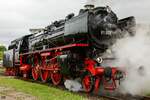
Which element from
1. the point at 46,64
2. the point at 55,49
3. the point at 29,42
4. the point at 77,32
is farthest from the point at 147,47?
the point at 29,42

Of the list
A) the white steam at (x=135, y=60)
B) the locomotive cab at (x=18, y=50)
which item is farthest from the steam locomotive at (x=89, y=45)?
the locomotive cab at (x=18, y=50)

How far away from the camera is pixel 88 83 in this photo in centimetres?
1388

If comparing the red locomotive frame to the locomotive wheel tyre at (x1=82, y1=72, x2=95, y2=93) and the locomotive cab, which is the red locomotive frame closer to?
the locomotive wheel tyre at (x1=82, y1=72, x2=95, y2=93)

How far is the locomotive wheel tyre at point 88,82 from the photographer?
13578 millimetres

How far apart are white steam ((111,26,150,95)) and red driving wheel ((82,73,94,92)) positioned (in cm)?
118

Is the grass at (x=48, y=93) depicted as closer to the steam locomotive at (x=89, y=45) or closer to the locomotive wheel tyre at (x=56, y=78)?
the steam locomotive at (x=89, y=45)

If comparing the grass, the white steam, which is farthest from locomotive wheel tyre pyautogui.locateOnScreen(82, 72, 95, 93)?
the white steam

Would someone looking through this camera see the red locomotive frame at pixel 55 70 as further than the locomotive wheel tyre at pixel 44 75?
No

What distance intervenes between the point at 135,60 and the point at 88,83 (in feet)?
8.50

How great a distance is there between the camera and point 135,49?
12266mm

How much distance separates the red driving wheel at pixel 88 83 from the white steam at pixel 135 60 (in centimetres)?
118

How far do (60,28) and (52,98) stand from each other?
250 inches

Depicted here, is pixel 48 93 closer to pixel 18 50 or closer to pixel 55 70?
pixel 55 70

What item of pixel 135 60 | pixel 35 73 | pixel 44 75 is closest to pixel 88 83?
pixel 135 60
